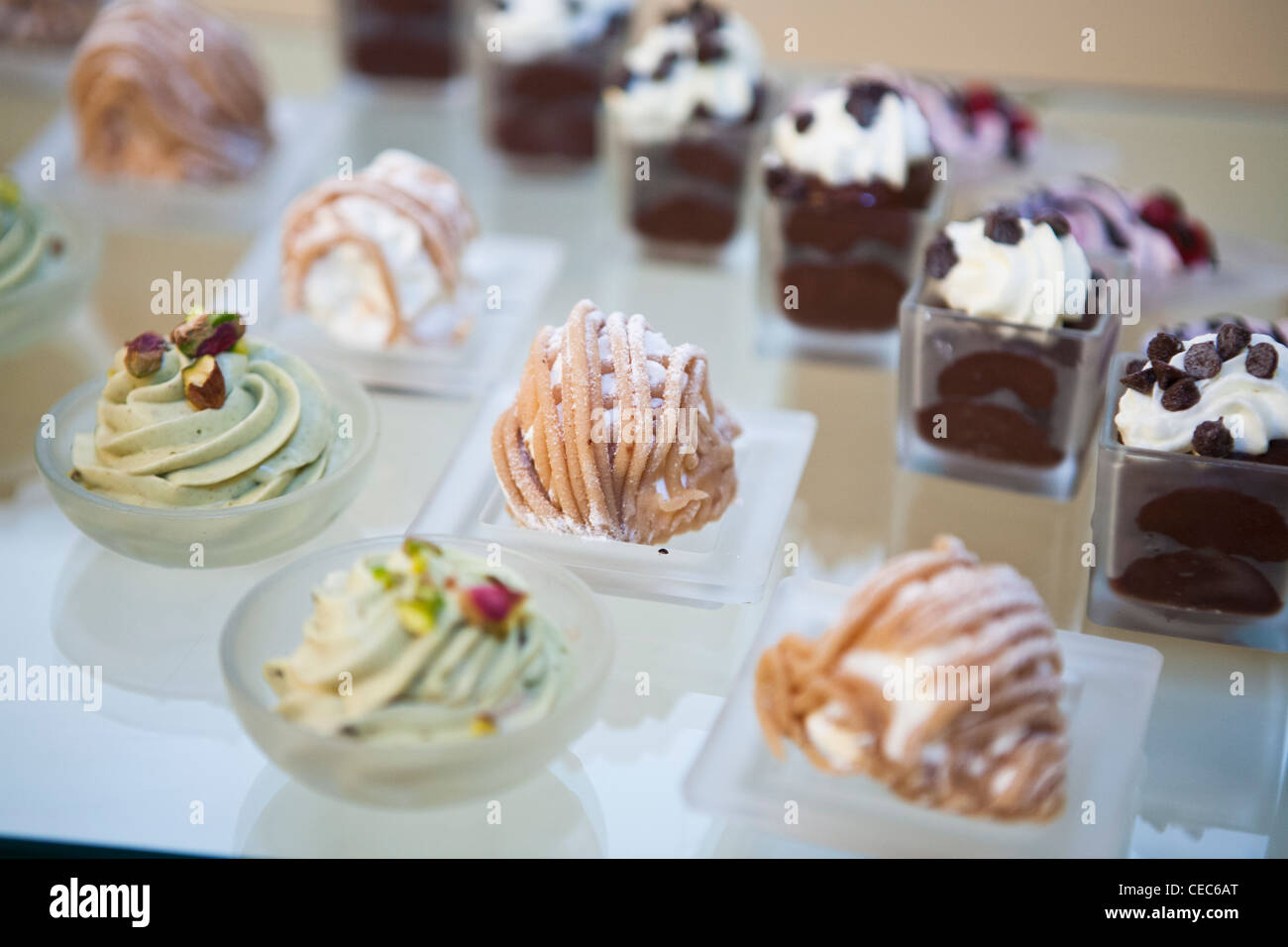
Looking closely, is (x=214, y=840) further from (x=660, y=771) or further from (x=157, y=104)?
(x=157, y=104)

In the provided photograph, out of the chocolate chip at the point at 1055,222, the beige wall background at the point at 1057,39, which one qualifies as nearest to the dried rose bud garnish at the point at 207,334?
the chocolate chip at the point at 1055,222

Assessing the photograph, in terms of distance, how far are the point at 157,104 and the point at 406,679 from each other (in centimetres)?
181

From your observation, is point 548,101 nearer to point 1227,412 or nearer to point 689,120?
point 689,120

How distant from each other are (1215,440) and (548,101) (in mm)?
1802

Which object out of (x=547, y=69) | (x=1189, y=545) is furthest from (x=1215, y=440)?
(x=547, y=69)

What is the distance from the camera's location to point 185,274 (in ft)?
9.60

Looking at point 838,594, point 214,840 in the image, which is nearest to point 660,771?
point 838,594

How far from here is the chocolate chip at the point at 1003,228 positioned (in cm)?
225

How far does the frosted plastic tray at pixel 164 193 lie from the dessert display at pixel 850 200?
111cm

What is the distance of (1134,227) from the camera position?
2809mm

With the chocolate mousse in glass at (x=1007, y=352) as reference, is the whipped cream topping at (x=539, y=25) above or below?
above

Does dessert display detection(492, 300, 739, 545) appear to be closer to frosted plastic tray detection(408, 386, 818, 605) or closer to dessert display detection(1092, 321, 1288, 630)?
frosted plastic tray detection(408, 386, 818, 605)

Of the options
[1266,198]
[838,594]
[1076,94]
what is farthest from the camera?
[1076,94]

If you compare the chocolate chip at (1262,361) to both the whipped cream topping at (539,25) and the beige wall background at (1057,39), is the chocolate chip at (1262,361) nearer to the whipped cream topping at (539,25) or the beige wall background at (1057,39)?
the whipped cream topping at (539,25)
